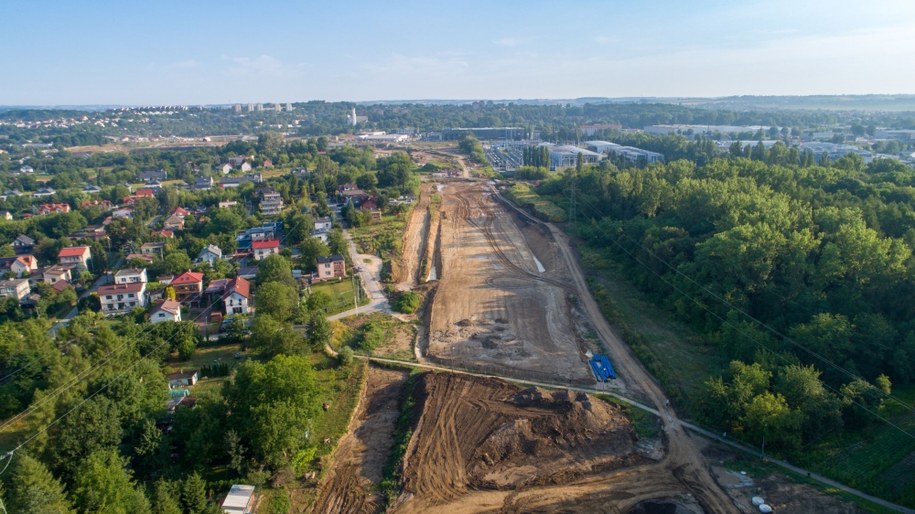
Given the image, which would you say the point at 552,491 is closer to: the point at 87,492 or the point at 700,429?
the point at 700,429

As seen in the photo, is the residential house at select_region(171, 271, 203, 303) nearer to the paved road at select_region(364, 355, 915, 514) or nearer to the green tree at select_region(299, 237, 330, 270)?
the green tree at select_region(299, 237, 330, 270)

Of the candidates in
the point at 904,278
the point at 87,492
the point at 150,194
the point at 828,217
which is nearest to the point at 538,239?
the point at 828,217

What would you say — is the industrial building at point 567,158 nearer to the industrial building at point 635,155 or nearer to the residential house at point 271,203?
the industrial building at point 635,155

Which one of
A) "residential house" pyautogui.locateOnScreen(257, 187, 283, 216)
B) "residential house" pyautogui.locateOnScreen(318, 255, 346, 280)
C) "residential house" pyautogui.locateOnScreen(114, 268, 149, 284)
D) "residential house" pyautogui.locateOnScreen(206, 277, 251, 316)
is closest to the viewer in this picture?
"residential house" pyautogui.locateOnScreen(206, 277, 251, 316)

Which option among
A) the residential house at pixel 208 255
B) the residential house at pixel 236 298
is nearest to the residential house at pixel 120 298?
the residential house at pixel 236 298

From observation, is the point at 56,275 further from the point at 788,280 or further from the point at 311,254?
the point at 788,280

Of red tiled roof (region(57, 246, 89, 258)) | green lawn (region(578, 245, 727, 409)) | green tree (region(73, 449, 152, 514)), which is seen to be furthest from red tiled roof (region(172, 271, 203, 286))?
green lawn (region(578, 245, 727, 409))

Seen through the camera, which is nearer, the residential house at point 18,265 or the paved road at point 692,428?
the paved road at point 692,428
